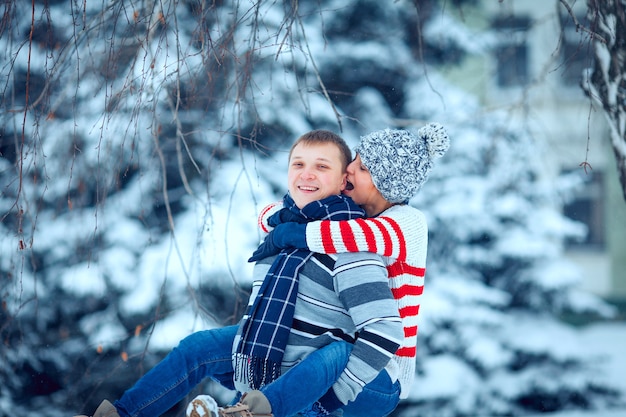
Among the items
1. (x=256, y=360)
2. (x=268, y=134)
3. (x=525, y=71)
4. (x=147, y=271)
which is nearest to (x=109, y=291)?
(x=147, y=271)

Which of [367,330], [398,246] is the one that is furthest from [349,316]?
[398,246]

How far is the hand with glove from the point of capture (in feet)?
6.88

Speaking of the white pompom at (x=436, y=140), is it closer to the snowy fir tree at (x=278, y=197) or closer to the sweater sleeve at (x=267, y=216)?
the sweater sleeve at (x=267, y=216)

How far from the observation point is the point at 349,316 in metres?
2.14

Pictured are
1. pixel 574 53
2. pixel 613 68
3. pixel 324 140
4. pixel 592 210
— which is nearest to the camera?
pixel 324 140

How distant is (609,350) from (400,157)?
808 centimetres

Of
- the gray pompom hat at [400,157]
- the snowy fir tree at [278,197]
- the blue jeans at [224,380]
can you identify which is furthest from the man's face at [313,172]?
the snowy fir tree at [278,197]

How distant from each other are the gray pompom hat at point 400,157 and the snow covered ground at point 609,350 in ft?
15.0

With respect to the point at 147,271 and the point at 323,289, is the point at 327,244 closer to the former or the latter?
the point at 323,289

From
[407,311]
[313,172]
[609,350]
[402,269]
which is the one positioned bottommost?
[609,350]

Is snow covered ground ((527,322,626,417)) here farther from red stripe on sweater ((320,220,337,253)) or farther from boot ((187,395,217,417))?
boot ((187,395,217,417))

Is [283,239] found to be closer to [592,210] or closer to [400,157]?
[400,157]

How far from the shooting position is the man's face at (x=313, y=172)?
227 centimetres

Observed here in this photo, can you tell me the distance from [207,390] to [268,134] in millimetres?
2190
